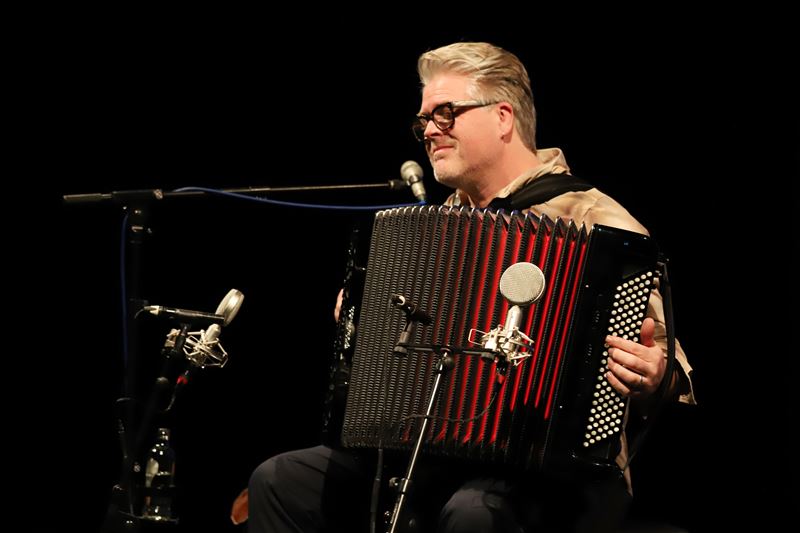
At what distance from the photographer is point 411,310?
2.30 m

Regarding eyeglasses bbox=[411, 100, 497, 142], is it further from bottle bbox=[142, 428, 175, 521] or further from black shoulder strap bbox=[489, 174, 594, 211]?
bottle bbox=[142, 428, 175, 521]

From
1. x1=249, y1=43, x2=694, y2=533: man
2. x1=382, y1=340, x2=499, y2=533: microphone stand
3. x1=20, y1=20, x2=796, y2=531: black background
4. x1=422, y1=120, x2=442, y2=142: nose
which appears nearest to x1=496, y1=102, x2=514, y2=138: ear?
x1=249, y1=43, x2=694, y2=533: man

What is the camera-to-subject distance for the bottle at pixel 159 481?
113 inches

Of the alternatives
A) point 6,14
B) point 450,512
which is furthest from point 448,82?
point 6,14

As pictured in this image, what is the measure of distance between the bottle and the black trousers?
0.25m

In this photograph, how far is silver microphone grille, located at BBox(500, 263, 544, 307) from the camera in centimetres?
209

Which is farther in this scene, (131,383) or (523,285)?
(131,383)

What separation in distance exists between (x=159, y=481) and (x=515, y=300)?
4.65 feet

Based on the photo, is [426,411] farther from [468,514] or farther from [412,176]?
[412,176]

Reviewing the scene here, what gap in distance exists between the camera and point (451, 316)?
2457 millimetres

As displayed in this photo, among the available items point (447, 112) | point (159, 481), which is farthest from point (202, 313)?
point (447, 112)

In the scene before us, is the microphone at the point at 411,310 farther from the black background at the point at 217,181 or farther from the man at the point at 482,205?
the black background at the point at 217,181

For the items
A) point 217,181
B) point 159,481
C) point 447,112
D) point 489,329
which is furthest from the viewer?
point 217,181

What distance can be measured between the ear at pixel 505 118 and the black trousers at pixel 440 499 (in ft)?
3.63
